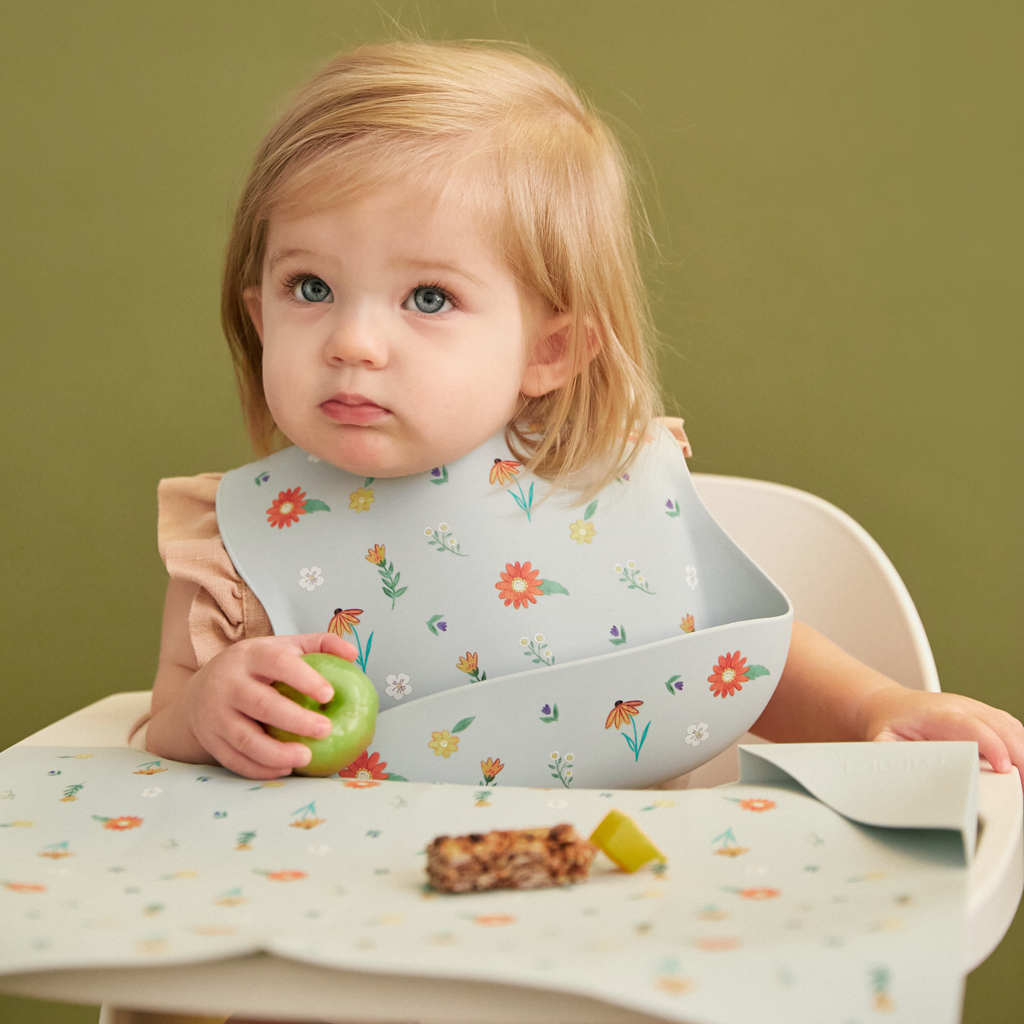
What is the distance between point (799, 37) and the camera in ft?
4.08

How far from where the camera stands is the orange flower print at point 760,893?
43cm

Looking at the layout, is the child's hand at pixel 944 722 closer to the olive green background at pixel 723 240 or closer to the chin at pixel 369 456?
the chin at pixel 369 456

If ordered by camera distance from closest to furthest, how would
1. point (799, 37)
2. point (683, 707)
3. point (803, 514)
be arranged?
1. point (683, 707)
2. point (803, 514)
3. point (799, 37)

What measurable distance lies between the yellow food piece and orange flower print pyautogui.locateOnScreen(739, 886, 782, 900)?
0.15 ft

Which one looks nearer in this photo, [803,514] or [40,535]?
[803,514]

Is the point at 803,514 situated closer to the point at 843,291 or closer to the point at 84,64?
the point at 843,291

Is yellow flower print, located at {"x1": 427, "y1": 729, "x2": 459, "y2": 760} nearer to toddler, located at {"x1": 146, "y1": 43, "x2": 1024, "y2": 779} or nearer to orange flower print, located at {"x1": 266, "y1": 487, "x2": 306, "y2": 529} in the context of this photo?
toddler, located at {"x1": 146, "y1": 43, "x2": 1024, "y2": 779}

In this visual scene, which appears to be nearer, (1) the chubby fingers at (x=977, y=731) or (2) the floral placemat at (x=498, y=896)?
(2) the floral placemat at (x=498, y=896)

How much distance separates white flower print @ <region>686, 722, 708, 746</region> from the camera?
718 millimetres

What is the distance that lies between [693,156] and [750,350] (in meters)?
0.24

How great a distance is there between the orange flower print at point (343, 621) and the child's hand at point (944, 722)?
0.35 meters

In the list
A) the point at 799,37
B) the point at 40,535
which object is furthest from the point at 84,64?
the point at 799,37

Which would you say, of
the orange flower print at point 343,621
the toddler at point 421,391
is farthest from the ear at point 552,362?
the orange flower print at point 343,621

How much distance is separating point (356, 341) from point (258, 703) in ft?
0.72
